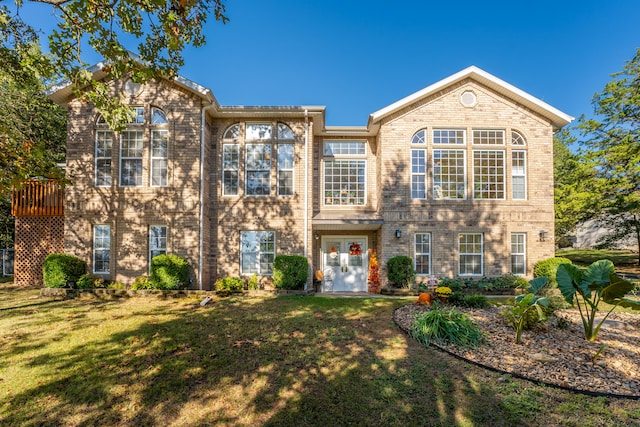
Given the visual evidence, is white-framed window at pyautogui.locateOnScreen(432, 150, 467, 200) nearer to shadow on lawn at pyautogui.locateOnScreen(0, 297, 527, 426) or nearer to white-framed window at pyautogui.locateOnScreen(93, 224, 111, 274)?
shadow on lawn at pyautogui.locateOnScreen(0, 297, 527, 426)

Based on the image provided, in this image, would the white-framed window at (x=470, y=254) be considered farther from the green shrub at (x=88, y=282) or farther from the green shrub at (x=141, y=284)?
the green shrub at (x=88, y=282)

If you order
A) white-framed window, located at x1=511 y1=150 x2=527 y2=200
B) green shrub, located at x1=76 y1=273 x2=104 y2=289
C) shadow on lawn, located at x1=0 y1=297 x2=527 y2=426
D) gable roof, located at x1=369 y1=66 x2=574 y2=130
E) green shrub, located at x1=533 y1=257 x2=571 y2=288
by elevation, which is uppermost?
gable roof, located at x1=369 y1=66 x2=574 y2=130

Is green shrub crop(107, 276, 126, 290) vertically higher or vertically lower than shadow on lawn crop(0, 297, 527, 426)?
higher

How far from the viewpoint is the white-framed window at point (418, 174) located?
42.1ft

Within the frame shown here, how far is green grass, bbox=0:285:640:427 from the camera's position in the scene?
13.0 feet

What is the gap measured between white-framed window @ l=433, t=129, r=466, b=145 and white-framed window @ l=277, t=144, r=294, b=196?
5922mm

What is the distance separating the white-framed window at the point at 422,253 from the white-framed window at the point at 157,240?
9549 millimetres

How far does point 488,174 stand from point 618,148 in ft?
29.8

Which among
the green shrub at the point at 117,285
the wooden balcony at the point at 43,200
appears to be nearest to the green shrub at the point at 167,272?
the green shrub at the point at 117,285

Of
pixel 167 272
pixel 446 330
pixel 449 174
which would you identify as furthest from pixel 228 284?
pixel 449 174

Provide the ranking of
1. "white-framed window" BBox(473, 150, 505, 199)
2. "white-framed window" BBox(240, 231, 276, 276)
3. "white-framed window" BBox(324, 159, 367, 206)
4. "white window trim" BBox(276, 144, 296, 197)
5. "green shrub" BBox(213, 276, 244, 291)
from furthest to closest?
1. "white-framed window" BBox(324, 159, 367, 206)
2. "white-framed window" BBox(473, 150, 505, 199)
3. "white window trim" BBox(276, 144, 296, 197)
4. "white-framed window" BBox(240, 231, 276, 276)
5. "green shrub" BBox(213, 276, 244, 291)

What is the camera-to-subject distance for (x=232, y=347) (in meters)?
5.93

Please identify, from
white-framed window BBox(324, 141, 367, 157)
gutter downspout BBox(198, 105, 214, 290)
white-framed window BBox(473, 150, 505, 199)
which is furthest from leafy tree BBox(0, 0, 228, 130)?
white-framed window BBox(473, 150, 505, 199)

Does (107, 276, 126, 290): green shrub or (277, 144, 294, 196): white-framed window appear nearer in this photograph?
(107, 276, 126, 290): green shrub
